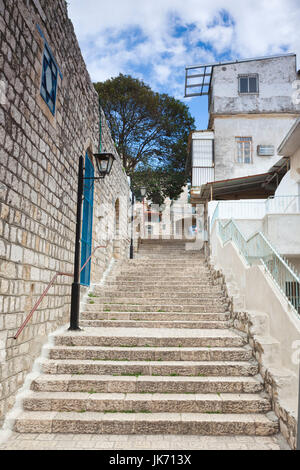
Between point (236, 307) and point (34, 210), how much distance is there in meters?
3.70

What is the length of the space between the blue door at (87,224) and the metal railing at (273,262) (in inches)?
120

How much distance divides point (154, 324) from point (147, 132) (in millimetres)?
14896

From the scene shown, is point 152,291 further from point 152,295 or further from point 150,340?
point 150,340

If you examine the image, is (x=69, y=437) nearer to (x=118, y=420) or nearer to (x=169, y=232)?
(x=118, y=420)

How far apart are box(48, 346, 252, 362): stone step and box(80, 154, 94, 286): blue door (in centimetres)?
242

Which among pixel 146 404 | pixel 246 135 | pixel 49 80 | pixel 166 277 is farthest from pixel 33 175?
pixel 246 135

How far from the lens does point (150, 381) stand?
3.97 meters

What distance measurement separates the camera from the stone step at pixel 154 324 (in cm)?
568

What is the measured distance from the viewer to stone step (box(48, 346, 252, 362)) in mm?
4520

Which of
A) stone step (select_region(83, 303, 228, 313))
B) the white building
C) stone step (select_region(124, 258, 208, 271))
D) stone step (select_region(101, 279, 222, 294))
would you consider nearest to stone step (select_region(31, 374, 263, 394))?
stone step (select_region(83, 303, 228, 313))

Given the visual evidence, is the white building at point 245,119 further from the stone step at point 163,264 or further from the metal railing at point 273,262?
the metal railing at point 273,262

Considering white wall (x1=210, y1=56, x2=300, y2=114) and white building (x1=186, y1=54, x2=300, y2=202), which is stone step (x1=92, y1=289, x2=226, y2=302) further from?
white wall (x1=210, y1=56, x2=300, y2=114)

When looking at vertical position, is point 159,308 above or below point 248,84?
below

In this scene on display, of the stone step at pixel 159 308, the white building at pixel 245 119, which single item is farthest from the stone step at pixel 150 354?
the white building at pixel 245 119
